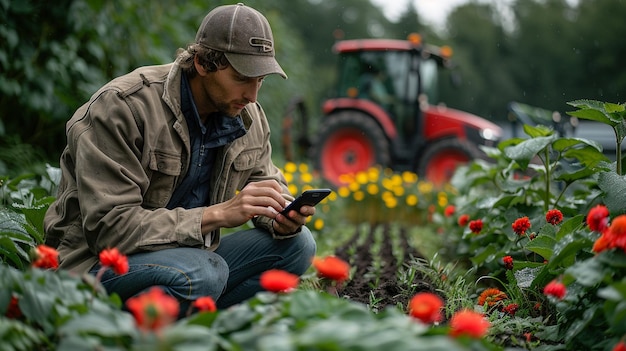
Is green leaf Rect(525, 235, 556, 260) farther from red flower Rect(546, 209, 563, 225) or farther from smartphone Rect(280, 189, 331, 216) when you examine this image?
smartphone Rect(280, 189, 331, 216)

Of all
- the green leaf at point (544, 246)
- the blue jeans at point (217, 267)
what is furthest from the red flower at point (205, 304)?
the green leaf at point (544, 246)

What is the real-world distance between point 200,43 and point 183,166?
429 millimetres

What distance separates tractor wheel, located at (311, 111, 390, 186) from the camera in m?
9.72

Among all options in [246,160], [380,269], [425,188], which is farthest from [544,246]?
[425,188]

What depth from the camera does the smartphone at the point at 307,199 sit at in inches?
96.9

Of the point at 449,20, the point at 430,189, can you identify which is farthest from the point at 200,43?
the point at 449,20

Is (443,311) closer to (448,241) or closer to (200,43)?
(200,43)

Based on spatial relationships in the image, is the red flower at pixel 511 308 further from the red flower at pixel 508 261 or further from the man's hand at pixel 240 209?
the man's hand at pixel 240 209

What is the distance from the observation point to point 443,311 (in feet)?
9.19

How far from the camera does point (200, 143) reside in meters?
2.54

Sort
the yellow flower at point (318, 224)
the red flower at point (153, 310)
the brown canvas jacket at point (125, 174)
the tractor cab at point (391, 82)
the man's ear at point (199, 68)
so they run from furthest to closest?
the tractor cab at point (391, 82)
the yellow flower at point (318, 224)
the man's ear at point (199, 68)
the brown canvas jacket at point (125, 174)
the red flower at point (153, 310)

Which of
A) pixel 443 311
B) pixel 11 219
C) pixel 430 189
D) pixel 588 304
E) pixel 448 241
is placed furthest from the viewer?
pixel 430 189

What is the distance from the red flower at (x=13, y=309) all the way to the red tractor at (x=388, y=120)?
8.15 meters

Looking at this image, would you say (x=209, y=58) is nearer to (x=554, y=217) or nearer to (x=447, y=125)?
(x=554, y=217)
